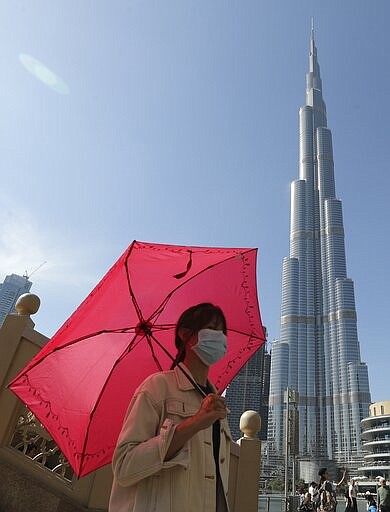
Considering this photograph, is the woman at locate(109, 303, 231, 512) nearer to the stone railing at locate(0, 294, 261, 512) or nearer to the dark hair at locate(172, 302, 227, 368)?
the dark hair at locate(172, 302, 227, 368)

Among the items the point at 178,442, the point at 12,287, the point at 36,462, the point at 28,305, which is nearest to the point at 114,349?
the point at 178,442

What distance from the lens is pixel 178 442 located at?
1.42 meters

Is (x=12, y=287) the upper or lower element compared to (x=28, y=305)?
upper

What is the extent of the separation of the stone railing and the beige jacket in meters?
2.91

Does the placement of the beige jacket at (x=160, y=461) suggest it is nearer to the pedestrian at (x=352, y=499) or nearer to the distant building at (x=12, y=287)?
the pedestrian at (x=352, y=499)

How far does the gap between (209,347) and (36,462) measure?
12.1 feet

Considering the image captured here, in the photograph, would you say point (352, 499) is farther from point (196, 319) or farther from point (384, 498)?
point (196, 319)

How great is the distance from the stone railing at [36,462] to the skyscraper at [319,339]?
67794 millimetres

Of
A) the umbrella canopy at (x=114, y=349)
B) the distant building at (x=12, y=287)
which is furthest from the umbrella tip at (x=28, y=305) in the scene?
the distant building at (x=12, y=287)

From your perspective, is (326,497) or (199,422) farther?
(326,497)

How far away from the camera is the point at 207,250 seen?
270 centimetres

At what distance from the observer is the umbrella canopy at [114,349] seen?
2016mm

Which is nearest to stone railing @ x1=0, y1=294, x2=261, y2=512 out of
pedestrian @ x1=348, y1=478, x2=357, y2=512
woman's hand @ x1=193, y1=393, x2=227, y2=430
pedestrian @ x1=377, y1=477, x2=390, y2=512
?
woman's hand @ x1=193, y1=393, x2=227, y2=430

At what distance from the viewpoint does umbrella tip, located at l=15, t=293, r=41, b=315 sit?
5133 millimetres
